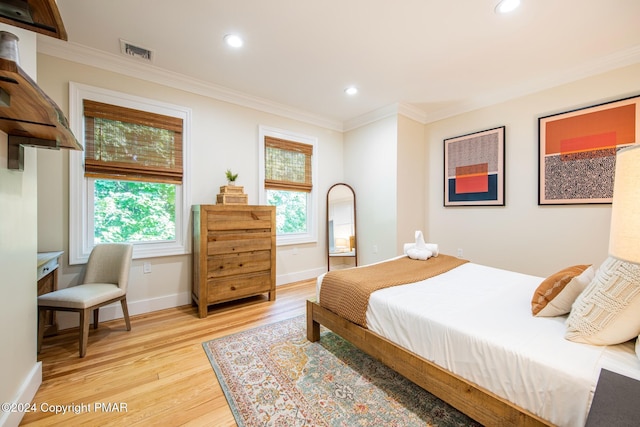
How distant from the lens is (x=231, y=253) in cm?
294

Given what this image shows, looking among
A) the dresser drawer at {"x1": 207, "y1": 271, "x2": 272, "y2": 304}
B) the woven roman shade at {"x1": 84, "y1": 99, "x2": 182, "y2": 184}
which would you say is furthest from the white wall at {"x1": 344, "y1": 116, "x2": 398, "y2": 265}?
the woven roman shade at {"x1": 84, "y1": 99, "x2": 182, "y2": 184}

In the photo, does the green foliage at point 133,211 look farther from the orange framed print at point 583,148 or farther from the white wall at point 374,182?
the orange framed print at point 583,148

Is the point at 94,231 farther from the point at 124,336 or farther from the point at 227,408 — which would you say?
the point at 227,408

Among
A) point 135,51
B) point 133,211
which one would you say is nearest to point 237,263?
point 133,211

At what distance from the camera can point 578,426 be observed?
0.93 metres

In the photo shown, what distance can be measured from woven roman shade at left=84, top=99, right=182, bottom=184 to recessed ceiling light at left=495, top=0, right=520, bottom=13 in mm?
3233

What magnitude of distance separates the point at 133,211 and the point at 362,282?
8.50 feet

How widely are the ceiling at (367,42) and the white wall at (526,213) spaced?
0.61 ft

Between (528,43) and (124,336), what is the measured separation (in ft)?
15.1

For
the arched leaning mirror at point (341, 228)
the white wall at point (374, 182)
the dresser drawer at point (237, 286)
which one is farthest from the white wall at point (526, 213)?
the dresser drawer at point (237, 286)

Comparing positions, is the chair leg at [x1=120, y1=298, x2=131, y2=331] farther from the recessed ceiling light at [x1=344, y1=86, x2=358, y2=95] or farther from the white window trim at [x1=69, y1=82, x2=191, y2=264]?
the recessed ceiling light at [x1=344, y1=86, x2=358, y2=95]

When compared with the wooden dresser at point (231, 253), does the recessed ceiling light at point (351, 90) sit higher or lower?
higher

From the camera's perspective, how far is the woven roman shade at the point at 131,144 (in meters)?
2.55

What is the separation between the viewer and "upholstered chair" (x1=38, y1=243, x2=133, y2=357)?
198cm
